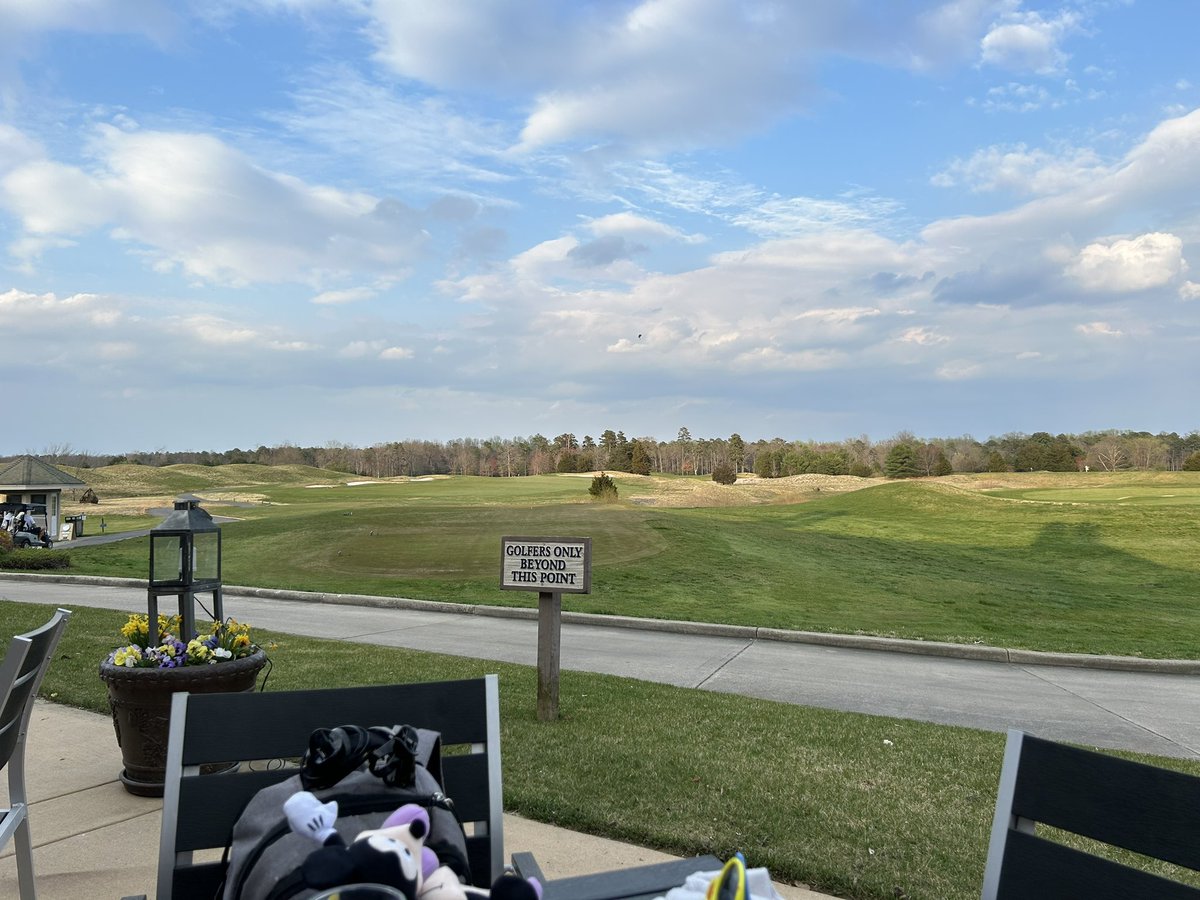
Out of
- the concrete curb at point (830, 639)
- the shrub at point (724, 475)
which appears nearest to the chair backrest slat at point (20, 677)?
the concrete curb at point (830, 639)

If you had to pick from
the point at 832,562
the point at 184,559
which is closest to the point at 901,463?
the point at 832,562

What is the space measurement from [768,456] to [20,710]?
68.0 m

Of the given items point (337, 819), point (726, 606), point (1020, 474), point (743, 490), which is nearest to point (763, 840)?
point (337, 819)

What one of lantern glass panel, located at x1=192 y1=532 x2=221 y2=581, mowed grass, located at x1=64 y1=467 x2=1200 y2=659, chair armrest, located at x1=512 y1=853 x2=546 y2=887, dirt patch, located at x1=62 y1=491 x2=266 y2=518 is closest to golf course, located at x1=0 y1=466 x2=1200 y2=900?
mowed grass, located at x1=64 y1=467 x2=1200 y2=659

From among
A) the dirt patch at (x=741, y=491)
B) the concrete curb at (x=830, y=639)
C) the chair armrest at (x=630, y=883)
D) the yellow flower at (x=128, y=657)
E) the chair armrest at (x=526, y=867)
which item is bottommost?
the concrete curb at (x=830, y=639)

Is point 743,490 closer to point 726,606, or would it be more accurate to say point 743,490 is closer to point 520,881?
point 726,606

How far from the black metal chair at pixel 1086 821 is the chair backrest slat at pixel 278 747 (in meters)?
1.28

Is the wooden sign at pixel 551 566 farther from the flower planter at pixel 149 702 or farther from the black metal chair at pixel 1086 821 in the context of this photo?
the black metal chair at pixel 1086 821

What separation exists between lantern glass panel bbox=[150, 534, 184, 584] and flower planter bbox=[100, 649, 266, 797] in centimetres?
81

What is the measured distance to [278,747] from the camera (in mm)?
2332

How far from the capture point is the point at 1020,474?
58594mm

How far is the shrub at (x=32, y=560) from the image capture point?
2134 cm

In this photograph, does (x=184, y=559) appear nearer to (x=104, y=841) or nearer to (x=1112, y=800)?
(x=104, y=841)

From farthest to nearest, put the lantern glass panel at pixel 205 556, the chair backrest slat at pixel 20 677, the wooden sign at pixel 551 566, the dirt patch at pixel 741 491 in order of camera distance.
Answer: the dirt patch at pixel 741 491, the wooden sign at pixel 551 566, the lantern glass panel at pixel 205 556, the chair backrest slat at pixel 20 677
